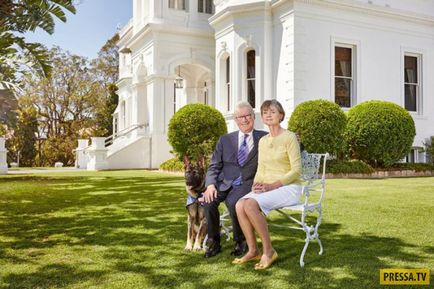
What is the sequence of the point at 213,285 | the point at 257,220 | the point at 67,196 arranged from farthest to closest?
the point at 67,196, the point at 257,220, the point at 213,285

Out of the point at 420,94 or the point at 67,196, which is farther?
the point at 420,94

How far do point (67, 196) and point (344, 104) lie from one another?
1159 centimetres

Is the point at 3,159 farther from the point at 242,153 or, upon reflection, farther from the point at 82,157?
the point at 242,153

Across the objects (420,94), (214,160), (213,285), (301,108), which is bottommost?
(213,285)

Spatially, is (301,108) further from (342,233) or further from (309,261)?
(309,261)

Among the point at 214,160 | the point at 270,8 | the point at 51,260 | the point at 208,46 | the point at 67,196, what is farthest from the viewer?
the point at 208,46

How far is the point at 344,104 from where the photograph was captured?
17.2 meters

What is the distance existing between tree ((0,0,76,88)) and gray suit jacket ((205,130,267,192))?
10409mm

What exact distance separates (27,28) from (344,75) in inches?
471

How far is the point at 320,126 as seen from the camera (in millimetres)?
13875

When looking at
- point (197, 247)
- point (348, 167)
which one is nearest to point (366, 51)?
point (348, 167)

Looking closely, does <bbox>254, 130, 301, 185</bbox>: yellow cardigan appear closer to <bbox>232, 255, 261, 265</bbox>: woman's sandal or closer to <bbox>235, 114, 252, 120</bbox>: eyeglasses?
<bbox>235, 114, 252, 120</bbox>: eyeglasses

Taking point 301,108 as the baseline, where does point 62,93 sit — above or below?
above

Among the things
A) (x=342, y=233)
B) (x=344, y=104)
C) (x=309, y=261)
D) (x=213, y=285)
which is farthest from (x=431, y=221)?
(x=344, y=104)
